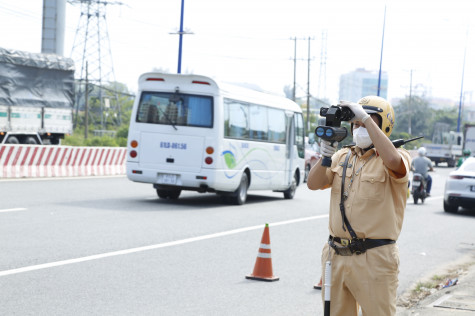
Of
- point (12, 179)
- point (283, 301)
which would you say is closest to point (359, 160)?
point (283, 301)

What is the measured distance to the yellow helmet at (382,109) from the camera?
14.1ft

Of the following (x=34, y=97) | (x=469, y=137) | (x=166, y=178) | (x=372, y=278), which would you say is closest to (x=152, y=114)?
(x=166, y=178)

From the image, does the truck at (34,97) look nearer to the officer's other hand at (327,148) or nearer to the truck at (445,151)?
the officer's other hand at (327,148)

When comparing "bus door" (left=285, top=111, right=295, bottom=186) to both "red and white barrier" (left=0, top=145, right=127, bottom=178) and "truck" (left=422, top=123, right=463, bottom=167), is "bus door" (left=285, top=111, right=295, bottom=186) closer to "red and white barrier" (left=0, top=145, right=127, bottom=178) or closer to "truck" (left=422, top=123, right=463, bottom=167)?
"red and white barrier" (left=0, top=145, right=127, bottom=178)

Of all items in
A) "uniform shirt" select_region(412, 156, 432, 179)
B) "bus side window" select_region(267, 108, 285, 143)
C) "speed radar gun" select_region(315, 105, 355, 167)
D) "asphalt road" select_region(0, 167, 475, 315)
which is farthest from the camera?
"uniform shirt" select_region(412, 156, 432, 179)

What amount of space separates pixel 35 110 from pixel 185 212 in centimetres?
1746

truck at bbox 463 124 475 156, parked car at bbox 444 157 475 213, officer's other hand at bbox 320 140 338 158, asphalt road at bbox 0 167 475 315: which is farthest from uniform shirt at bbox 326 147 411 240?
truck at bbox 463 124 475 156

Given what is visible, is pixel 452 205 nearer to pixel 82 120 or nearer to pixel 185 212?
pixel 185 212

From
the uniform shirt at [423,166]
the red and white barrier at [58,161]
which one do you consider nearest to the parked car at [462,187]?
the uniform shirt at [423,166]

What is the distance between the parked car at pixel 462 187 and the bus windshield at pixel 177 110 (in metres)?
6.69

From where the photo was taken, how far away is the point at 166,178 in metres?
17.0

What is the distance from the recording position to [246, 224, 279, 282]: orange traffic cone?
8.91 m

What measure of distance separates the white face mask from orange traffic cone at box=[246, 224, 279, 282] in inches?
186

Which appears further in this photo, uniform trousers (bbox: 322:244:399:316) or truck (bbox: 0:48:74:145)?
truck (bbox: 0:48:74:145)
